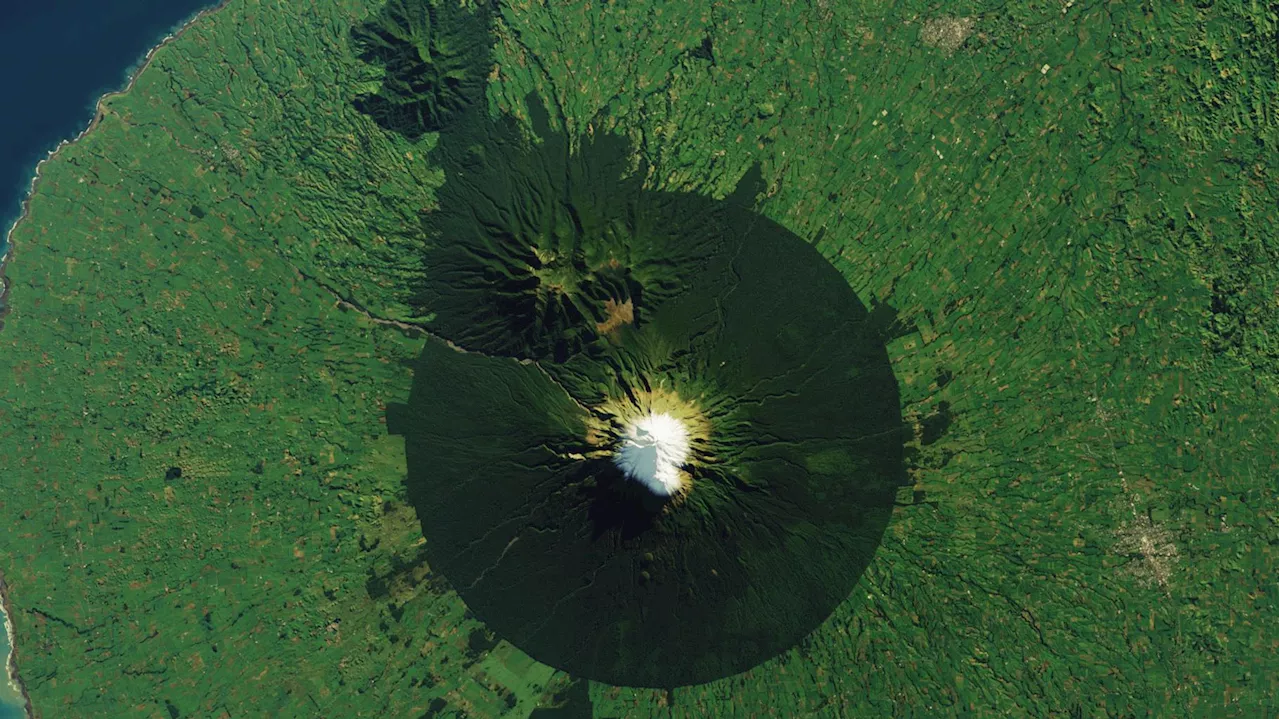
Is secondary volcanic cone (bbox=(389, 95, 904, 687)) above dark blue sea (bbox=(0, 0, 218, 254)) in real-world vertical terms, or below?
below

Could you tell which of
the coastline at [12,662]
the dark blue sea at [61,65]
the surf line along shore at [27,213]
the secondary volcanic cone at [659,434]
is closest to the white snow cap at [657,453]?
the secondary volcanic cone at [659,434]

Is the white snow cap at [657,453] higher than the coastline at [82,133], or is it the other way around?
the coastline at [82,133]

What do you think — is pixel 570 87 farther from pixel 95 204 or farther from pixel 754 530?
pixel 95 204

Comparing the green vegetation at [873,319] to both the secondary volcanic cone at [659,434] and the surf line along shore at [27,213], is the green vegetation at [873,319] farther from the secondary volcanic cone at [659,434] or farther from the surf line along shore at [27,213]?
the secondary volcanic cone at [659,434]

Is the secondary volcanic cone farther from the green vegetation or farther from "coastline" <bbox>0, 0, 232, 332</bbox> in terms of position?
"coastline" <bbox>0, 0, 232, 332</bbox>

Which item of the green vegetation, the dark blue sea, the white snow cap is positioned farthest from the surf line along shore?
the white snow cap
